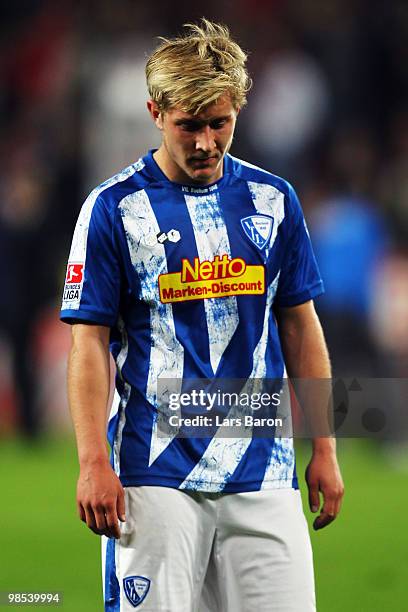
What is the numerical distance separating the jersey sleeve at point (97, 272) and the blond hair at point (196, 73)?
35 centimetres

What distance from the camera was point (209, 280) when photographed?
3.74m

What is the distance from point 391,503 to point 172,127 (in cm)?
545

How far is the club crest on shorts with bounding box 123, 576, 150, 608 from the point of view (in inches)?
142

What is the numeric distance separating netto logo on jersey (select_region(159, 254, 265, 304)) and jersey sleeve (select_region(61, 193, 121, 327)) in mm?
141

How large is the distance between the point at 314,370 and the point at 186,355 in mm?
438

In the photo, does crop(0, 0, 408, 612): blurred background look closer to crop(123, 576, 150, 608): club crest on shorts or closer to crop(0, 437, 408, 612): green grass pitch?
crop(0, 437, 408, 612): green grass pitch

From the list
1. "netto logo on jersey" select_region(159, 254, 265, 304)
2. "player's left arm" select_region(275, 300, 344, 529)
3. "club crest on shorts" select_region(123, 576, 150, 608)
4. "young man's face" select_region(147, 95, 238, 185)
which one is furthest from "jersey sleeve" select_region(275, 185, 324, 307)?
"club crest on shorts" select_region(123, 576, 150, 608)

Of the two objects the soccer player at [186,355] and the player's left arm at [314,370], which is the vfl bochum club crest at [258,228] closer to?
the soccer player at [186,355]

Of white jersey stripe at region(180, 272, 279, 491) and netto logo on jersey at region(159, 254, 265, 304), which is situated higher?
netto logo on jersey at region(159, 254, 265, 304)

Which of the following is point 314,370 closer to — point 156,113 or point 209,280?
point 209,280

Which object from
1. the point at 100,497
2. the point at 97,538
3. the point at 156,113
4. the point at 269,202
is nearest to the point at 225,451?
the point at 100,497

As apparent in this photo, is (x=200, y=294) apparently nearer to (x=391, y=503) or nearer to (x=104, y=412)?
(x=104, y=412)

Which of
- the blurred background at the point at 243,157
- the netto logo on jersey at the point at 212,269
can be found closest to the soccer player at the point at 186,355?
the netto logo on jersey at the point at 212,269

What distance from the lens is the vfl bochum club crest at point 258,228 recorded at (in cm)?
381
